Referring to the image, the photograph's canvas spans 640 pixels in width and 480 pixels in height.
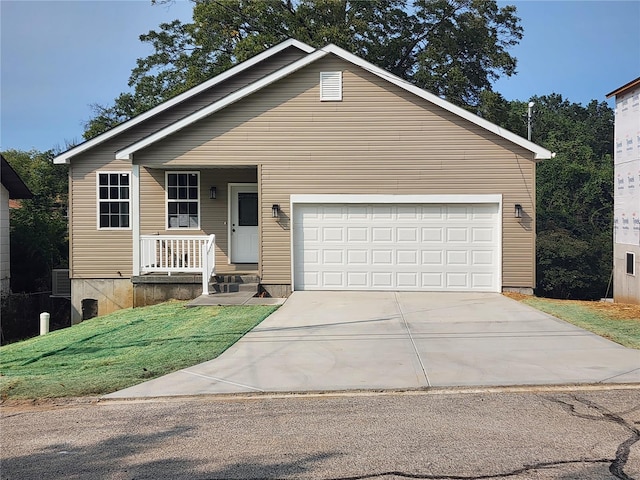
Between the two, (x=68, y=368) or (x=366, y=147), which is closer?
(x=68, y=368)

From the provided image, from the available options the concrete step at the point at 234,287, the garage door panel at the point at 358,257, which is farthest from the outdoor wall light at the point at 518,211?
the concrete step at the point at 234,287

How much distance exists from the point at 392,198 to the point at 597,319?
5.46 metres

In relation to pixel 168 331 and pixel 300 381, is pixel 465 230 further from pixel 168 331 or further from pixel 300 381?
pixel 300 381

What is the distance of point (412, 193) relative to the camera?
14148 millimetres

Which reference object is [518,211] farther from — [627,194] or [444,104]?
[627,194]

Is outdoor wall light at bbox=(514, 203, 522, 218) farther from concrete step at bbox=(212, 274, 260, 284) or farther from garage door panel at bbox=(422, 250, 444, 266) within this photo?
concrete step at bbox=(212, 274, 260, 284)

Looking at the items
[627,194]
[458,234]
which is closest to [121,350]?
[458,234]

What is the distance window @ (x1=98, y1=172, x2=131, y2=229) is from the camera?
51.9 ft

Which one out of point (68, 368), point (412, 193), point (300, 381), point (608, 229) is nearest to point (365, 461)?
point (300, 381)

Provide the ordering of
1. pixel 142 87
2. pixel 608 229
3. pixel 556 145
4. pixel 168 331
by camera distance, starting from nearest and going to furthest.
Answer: pixel 168 331, pixel 142 87, pixel 608 229, pixel 556 145

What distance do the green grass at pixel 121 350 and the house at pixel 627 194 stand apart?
10.0m

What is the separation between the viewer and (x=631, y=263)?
51.2 feet

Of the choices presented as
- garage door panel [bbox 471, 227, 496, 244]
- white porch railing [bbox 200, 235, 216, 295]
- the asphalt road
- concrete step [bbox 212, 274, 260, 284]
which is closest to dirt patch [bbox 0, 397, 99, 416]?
the asphalt road

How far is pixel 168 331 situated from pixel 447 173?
25.5ft
